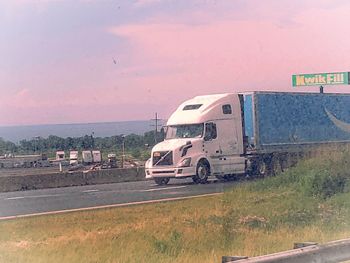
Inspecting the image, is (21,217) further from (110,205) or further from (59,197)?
(59,197)

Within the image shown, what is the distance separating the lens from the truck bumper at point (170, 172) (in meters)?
21.4

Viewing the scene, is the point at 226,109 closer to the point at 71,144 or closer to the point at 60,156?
the point at 60,156

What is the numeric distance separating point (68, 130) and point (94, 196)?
5.44m

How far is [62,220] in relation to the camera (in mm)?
15242

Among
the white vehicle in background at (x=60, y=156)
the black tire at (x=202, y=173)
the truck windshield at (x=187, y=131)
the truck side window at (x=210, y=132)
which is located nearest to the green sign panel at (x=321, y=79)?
the truck side window at (x=210, y=132)

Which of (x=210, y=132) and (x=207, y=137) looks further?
(x=207, y=137)

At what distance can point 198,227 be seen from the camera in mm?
14133

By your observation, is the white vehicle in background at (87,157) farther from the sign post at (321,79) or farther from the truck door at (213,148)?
the sign post at (321,79)

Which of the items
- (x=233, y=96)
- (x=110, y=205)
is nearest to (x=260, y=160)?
(x=233, y=96)

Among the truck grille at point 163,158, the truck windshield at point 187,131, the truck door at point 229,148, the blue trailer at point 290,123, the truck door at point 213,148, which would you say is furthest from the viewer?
the blue trailer at point 290,123

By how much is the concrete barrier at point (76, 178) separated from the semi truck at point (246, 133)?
0.88 metres

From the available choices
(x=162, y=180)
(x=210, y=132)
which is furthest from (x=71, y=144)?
(x=210, y=132)

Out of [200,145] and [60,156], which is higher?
[200,145]

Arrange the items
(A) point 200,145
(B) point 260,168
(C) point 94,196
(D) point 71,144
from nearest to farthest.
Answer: (D) point 71,144
(C) point 94,196
(A) point 200,145
(B) point 260,168
